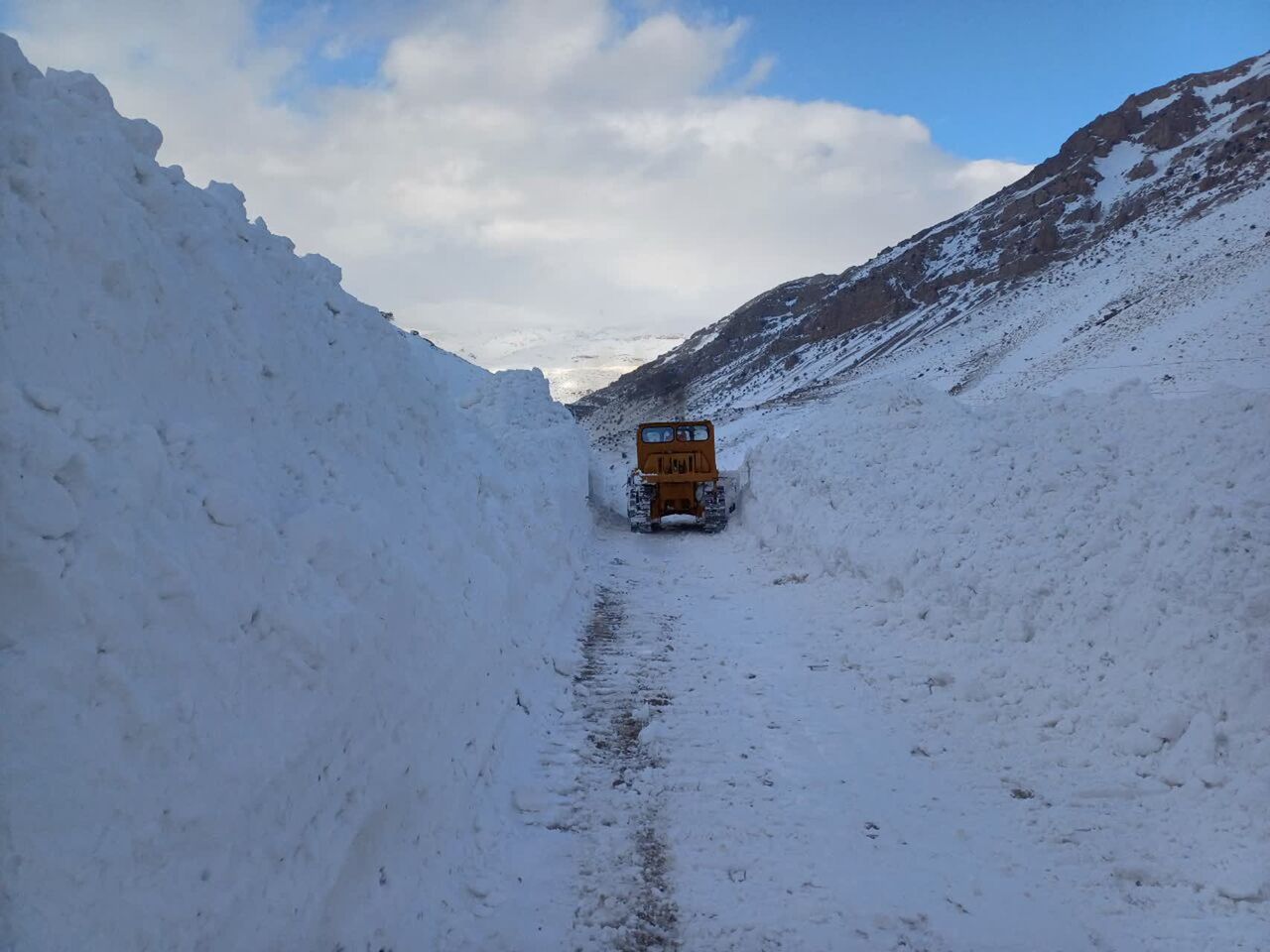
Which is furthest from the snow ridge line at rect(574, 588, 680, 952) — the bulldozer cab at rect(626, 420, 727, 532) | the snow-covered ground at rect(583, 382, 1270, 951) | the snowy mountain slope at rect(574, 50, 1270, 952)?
the bulldozer cab at rect(626, 420, 727, 532)

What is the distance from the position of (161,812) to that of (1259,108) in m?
76.9

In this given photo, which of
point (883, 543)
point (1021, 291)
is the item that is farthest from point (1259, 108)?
point (883, 543)

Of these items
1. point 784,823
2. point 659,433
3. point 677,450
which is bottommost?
point 784,823

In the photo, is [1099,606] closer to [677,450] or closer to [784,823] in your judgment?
[784,823]

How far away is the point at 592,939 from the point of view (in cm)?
416

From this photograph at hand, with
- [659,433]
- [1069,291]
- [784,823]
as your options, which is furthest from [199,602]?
[1069,291]

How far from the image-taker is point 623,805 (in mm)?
5395

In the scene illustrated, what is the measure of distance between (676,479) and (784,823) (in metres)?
12.9

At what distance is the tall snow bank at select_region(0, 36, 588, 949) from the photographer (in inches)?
114

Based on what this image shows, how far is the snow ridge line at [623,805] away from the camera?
4.28 m

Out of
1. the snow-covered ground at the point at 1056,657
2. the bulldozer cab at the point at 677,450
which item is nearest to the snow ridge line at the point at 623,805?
the snow-covered ground at the point at 1056,657

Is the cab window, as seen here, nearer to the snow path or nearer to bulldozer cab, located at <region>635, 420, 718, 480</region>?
bulldozer cab, located at <region>635, 420, 718, 480</region>

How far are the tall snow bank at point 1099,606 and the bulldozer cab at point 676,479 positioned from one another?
19.6ft

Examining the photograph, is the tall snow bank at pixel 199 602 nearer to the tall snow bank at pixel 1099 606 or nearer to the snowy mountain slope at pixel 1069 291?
the tall snow bank at pixel 1099 606
